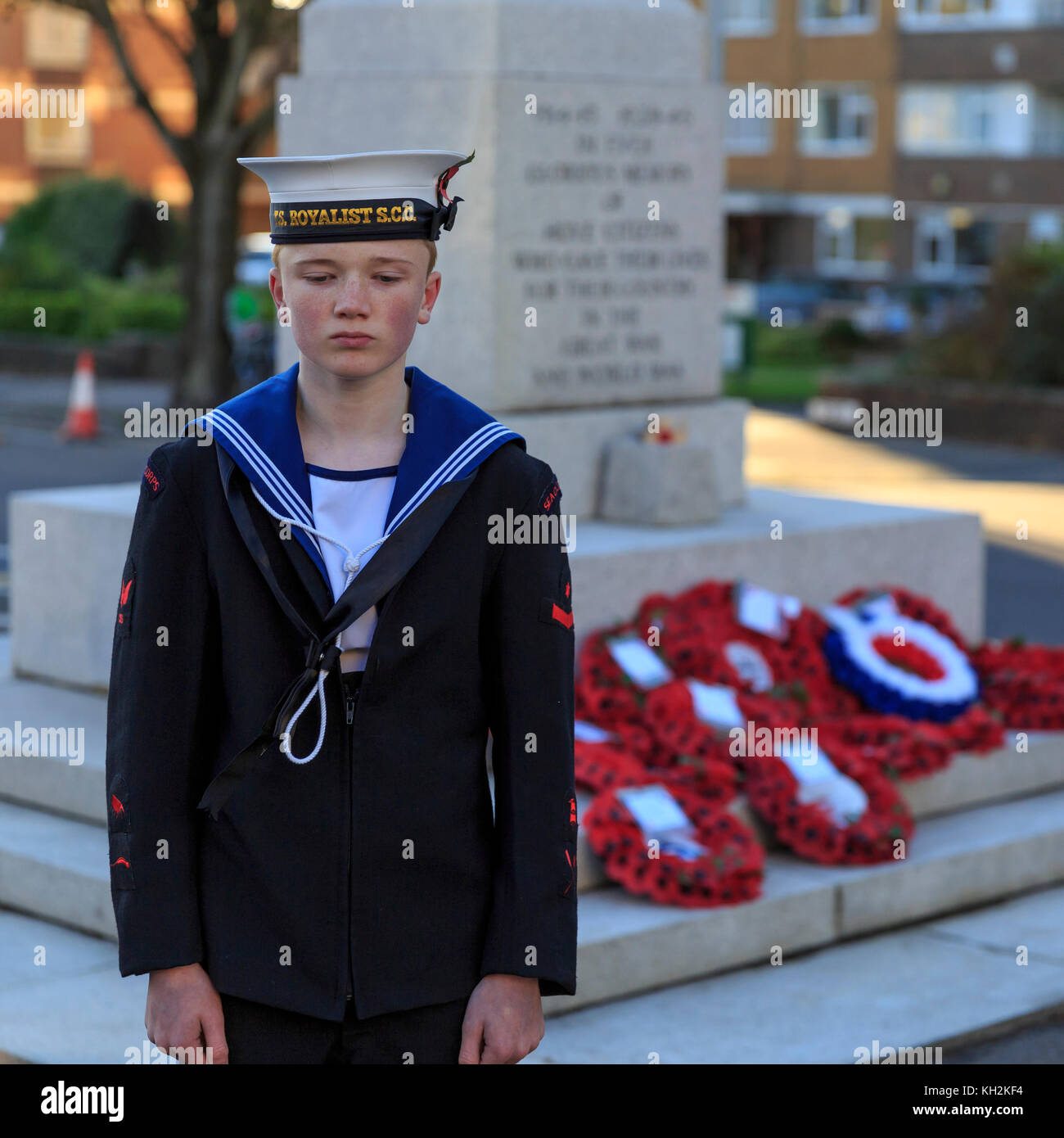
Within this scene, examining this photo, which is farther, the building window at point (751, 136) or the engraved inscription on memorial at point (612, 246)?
the building window at point (751, 136)

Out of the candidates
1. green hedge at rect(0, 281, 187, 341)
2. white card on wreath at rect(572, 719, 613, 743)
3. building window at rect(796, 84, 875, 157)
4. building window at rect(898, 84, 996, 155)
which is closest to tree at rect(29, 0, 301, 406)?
green hedge at rect(0, 281, 187, 341)

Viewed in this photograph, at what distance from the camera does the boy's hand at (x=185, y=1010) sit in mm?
2777

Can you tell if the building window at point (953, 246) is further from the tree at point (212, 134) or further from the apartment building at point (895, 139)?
the tree at point (212, 134)

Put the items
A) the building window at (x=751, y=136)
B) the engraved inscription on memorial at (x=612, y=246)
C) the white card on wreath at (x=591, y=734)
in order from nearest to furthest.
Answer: the white card on wreath at (x=591, y=734) → the engraved inscription on memorial at (x=612, y=246) → the building window at (x=751, y=136)

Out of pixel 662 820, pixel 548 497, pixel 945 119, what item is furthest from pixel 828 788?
pixel 945 119

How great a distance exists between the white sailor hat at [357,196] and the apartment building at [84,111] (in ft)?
170

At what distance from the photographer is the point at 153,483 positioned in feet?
9.26

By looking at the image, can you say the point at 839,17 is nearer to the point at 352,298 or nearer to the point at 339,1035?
the point at 352,298

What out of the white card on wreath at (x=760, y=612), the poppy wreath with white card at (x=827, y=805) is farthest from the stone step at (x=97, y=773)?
the white card on wreath at (x=760, y=612)

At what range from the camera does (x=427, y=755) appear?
2816 millimetres

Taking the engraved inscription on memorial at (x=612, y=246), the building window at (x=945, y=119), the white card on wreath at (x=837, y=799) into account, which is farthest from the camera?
the building window at (x=945, y=119)

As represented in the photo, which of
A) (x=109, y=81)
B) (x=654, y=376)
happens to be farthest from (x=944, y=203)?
(x=654, y=376)

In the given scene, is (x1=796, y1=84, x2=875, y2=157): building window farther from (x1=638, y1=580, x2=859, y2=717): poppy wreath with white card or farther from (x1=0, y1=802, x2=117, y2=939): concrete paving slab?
(x1=0, y1=802, x2=117, y2=939): concrete paving slab
